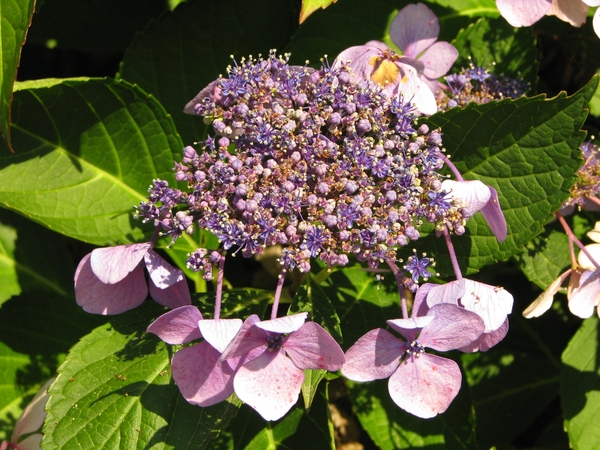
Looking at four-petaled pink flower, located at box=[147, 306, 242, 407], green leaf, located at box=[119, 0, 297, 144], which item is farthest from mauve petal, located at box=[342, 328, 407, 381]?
green leaf, located at box=[119, 0, 297, 144]

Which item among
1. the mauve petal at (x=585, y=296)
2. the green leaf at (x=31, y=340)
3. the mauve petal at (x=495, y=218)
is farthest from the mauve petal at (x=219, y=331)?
the green leaf at (x=31, y=340)

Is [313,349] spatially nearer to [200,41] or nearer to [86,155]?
[86,155]

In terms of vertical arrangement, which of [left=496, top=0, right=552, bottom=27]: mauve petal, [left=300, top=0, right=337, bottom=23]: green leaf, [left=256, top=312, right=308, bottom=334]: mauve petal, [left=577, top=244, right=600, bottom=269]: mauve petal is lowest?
[left=577, top=244, right=600, bottom=269]: mauve petal

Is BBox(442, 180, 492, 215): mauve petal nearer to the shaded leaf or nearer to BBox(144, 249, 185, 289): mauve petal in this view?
the shaded leaf

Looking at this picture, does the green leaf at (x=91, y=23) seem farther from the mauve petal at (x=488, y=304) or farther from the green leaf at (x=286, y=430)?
the mauve petal at (x=488, y=304)

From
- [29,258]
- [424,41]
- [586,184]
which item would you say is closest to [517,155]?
[586,184]

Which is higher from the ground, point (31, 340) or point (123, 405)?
point (123, 405)
